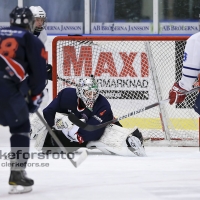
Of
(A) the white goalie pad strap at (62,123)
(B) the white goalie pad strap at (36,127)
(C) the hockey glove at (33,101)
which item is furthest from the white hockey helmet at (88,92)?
(C) the hockey glove at (33,101)

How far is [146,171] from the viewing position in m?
4.71

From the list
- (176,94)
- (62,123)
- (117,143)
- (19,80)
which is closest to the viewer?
(19,80)

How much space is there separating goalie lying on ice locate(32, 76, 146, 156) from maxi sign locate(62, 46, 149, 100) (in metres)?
0.71

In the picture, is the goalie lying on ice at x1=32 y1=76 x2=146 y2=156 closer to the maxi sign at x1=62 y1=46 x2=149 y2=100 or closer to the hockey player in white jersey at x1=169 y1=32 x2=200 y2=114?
the maxi sign at x1=62 y1=46 x2=149 y2=100

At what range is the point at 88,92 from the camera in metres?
5.59

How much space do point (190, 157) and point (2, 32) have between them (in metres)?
2.06

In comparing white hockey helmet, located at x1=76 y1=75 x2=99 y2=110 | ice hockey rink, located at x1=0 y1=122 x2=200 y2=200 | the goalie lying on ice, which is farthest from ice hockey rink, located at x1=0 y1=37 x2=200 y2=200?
white hockey helmet, located at x1=76 y1=75 x2=99 y2=110

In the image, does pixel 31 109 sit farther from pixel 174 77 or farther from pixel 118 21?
pixel 118 21

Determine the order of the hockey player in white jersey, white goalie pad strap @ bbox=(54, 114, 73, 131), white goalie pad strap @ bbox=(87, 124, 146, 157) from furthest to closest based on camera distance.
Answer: white goalie pad strap @ bbox=(54, 114, 73, 131) < white goalie pad strap @ bbox=(87, 124, 146, 157) < the hockey player in white jersey

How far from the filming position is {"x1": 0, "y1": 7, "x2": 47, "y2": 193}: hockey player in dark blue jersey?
12.4ft

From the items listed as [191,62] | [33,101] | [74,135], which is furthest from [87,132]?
[33,101]

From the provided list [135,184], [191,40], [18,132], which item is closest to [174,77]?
[191,40]

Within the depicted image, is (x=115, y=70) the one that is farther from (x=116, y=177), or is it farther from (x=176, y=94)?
(x=116, y=177)

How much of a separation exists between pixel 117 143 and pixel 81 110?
0.40 meters
